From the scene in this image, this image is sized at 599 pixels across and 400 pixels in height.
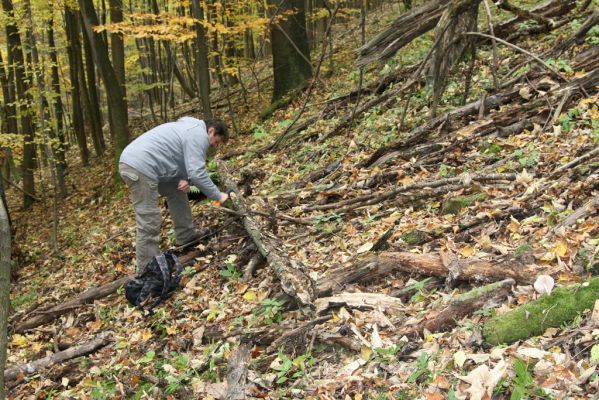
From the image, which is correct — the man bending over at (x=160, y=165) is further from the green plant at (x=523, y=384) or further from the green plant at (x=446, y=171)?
the green plant at (x=523, y=384)

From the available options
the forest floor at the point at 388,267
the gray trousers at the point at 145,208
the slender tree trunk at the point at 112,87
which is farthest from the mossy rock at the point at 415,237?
the slender tree trunk at the point at 112,87

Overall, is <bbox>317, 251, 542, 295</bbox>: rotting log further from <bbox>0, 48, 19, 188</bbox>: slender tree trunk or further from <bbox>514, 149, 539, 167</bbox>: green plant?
<bbox>0, 48, 19, 188</bbox>: slender tree trunk

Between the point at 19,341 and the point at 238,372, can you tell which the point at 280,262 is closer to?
the point at 238,372

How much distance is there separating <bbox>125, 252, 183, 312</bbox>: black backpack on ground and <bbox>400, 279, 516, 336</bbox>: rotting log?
3.07m

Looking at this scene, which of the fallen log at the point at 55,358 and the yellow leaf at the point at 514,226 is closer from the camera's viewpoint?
the yellow leaf at the point at 514,226

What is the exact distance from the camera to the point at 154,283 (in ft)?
19.0

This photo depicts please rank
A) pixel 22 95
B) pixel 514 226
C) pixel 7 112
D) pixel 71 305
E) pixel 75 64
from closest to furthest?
pixel 514 226, pixel 71 305, pixel 7 112, pixel 22 95, pixel 75 64

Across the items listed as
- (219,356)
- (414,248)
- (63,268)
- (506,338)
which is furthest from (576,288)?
(63,268)

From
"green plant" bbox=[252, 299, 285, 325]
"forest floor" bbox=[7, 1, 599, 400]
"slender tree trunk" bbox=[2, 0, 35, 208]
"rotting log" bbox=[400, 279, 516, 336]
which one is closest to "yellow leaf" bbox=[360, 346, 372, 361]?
"forest floor" bbox=[7, 1, 599, 400]

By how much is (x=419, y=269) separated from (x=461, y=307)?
0.70m

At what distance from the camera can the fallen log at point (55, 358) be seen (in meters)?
5.14

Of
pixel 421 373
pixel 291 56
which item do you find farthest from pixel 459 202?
pixel 291 56

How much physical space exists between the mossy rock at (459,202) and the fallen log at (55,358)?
364 cm

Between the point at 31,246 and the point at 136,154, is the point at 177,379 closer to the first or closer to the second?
the point at 136,154
